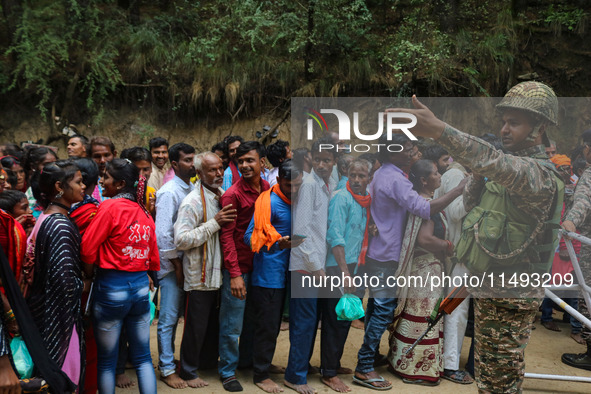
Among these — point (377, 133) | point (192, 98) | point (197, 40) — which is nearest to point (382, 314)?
point (377, 133)

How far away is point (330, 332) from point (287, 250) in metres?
0.77

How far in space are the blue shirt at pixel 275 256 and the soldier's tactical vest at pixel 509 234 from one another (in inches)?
57.1

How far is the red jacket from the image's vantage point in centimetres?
309

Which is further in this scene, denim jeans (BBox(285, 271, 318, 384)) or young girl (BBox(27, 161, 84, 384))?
denim jeans (BBox(285, 271, 318, 384))

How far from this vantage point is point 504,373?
297cm

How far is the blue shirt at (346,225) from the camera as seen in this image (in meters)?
3.96

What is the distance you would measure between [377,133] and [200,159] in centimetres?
147

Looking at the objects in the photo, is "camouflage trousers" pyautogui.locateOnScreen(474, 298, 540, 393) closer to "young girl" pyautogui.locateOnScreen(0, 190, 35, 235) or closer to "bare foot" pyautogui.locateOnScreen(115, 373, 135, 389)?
"bare foot" pyautogui.locateOnScreen(115, 373, 135, 389)

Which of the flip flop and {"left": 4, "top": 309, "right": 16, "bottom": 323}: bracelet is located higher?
{"left": 4, "top": 309, "right": 16, "bottom": 323}: bracelet

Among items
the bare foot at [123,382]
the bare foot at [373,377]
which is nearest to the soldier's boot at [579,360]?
the bare foot at [373,377]

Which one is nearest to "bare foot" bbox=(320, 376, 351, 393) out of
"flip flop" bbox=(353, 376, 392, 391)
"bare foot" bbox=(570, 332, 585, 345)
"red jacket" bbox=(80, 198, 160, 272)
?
"flip flop" bbox=(353, 376, 392, 391)

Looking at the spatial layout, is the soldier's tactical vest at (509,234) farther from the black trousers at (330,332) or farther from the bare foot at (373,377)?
the bare foot at (373,377)

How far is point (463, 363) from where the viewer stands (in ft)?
15.7

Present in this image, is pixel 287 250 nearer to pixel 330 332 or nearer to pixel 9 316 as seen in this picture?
pixel 330 332
